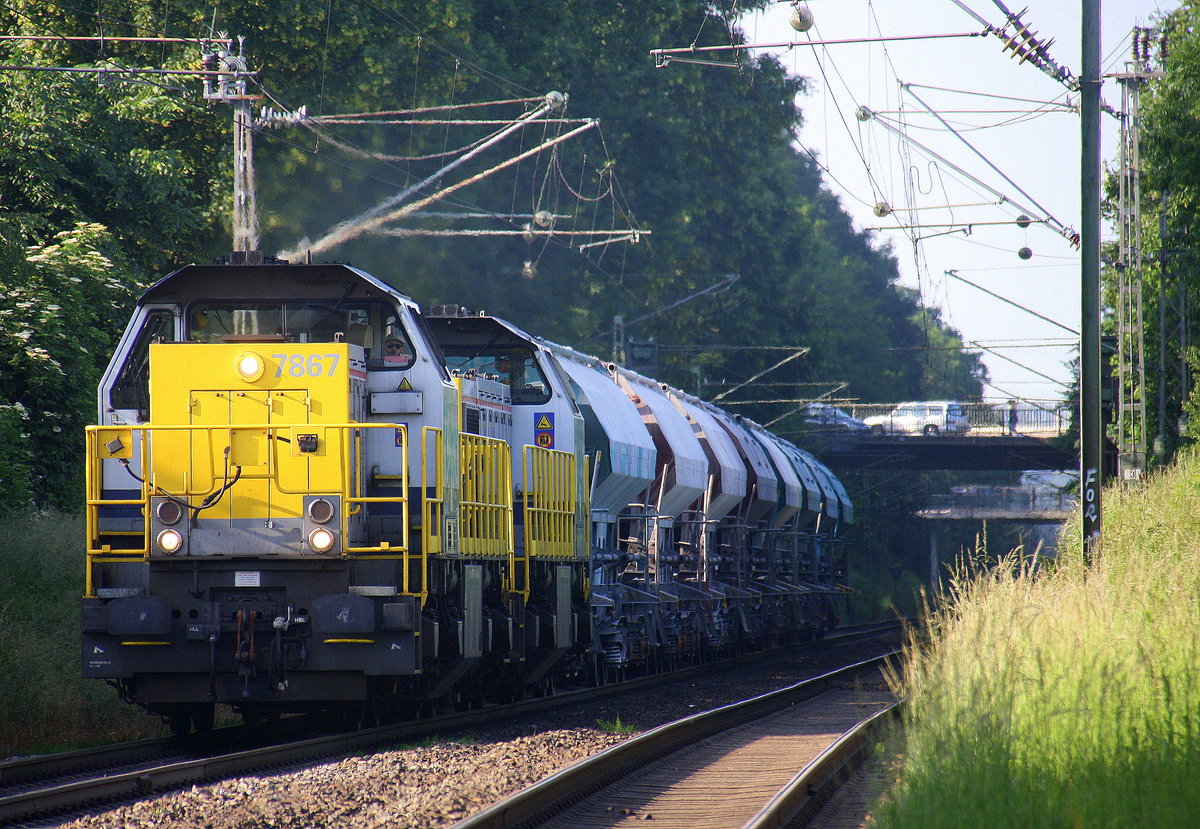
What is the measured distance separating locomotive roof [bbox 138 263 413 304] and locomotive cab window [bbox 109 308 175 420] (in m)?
0.17

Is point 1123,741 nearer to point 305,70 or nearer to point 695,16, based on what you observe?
point 305,70

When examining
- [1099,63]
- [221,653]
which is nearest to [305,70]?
[1099,63]

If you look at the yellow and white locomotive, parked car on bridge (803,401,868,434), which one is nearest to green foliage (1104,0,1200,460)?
the yellow and white locomotive

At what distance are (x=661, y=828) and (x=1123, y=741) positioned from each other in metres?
2.52

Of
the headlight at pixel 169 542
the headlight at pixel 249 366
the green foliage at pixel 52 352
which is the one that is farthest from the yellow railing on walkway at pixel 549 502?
the green foliage at pixel 52 352

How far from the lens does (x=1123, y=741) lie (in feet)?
22.7

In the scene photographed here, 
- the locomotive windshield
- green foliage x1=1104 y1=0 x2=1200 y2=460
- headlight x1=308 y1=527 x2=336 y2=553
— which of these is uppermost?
green foliage x1=1104 y1=0 x2=1200 y2=460

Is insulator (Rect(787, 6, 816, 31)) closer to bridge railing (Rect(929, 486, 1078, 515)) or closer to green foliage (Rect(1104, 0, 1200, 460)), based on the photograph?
green foliage (Rect(1104, 0, 1200, 460))

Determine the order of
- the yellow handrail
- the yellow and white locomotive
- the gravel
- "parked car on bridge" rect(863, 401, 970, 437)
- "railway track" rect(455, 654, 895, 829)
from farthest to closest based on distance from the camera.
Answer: "parked car on bridge" rect(863, 401, 970, 437) → the yellow handrail → the yellow and white locomotive → "railway track" rect(455, 654, 895, 829) → the gravel

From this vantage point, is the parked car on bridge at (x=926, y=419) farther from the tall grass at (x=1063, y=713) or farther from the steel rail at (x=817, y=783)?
the tall grass at (x=1063, y=713)

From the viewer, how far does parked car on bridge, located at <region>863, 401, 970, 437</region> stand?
55.4 meters

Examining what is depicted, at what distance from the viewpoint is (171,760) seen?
10273 mm

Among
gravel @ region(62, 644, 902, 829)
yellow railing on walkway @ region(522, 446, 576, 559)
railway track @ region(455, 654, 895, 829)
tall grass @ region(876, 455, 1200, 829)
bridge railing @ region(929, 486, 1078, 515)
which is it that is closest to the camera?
tall grass @ region(876, 455, 1200, 829)

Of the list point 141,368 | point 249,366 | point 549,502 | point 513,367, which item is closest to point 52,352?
point 513,367
